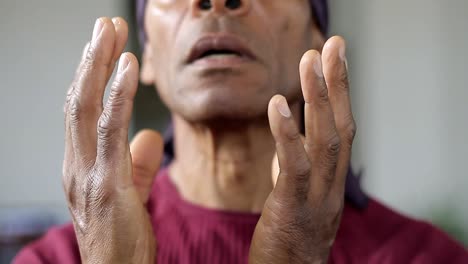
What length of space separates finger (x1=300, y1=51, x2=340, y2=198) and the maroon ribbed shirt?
29 cm

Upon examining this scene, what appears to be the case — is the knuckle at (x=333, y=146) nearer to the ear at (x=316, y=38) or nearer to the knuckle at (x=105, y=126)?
the knuckle at (x=105, y=126)

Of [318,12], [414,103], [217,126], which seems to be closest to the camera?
[217,126]

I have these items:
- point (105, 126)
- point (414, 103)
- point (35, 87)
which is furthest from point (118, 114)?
point (35, 87)

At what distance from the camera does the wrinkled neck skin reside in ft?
3.59

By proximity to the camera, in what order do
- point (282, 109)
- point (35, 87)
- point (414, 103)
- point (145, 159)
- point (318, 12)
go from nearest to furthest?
1. point (282, 109)
2. point (145, 159)
3. point (318, 12)
4. point (414, 103)
5. point (35, 87)

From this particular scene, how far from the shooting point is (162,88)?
1113mm

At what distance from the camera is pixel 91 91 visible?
79 centimetres

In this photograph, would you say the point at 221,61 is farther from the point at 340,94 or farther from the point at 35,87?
the point at 35,87

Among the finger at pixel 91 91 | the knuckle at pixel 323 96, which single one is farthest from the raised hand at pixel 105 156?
the knuckle at pixel 323 96

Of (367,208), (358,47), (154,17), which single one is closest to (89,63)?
(154,17)

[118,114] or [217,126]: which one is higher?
[118,114]

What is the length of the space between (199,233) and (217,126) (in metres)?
0.18

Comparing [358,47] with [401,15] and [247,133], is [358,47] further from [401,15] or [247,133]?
[247,133]

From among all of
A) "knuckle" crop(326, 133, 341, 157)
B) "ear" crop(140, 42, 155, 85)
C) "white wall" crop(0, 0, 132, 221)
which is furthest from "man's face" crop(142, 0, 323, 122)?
"white wall" crop(0, 0, 132, 221)
